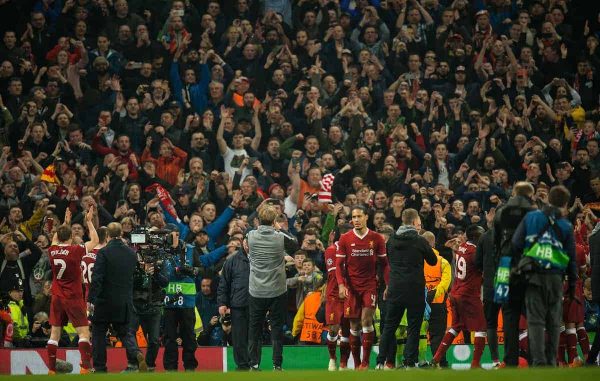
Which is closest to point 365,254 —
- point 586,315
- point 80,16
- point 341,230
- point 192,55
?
point 341,230

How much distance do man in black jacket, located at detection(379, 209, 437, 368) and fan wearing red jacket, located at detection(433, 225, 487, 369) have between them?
93cm

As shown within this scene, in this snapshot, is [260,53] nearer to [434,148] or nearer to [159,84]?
[159,84]

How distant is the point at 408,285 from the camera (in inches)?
665

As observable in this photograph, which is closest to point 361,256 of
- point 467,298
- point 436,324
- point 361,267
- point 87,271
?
point 361,267

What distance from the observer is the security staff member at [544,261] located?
44.8 feet

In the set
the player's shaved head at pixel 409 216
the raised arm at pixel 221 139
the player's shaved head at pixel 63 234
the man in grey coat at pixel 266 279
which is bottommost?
the man in grey coat at pixel 266 279

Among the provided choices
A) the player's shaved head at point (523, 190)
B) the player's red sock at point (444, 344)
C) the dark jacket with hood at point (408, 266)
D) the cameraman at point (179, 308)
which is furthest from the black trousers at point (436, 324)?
the player's shaved head at point (523, 190)

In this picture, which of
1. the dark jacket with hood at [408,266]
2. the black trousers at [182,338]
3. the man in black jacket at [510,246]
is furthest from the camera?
the black trousers at [182,338]

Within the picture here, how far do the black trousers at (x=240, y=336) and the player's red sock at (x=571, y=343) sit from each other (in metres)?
4.48

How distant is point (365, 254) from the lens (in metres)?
17.3

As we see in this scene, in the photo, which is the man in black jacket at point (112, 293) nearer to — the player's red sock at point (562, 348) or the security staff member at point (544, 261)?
the player's red sock at point (562, 348)

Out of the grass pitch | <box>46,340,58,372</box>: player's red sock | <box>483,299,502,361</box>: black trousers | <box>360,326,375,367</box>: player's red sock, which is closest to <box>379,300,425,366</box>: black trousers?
<box>360,326,375,367</box>: player's red sock

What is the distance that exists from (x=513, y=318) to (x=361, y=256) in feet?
10.5

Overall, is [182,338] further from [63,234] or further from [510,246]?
[510,246]
